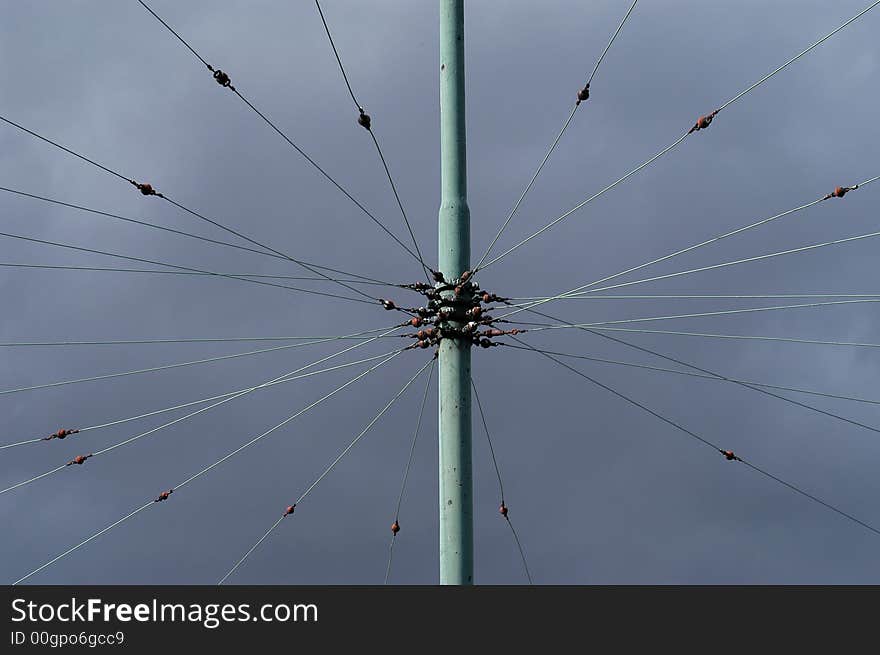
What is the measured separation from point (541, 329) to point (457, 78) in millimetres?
5280

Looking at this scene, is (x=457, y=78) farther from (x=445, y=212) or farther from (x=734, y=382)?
(x=734, y=382)

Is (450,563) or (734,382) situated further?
(734,382)

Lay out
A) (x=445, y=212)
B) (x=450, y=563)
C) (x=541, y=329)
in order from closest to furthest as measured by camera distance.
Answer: (x=450, y=563)
(x=445, y=212)
(x=541, y=329)

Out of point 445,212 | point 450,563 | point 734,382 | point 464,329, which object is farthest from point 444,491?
point 734,382

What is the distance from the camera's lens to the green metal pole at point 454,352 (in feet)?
86.0

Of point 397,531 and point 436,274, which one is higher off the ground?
point 436,274

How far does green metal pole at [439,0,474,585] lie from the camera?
86.0ft

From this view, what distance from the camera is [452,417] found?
26734 mm

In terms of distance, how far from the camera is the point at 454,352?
2725 centimetres

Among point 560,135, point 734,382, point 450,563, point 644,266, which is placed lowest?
point 450,563

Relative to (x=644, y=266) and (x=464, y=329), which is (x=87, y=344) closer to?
(x=464, y=329)

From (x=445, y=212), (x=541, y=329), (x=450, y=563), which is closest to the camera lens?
(x=450, y=563)

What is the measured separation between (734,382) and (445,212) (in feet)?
24.4

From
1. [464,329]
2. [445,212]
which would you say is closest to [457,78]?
[445,212]
